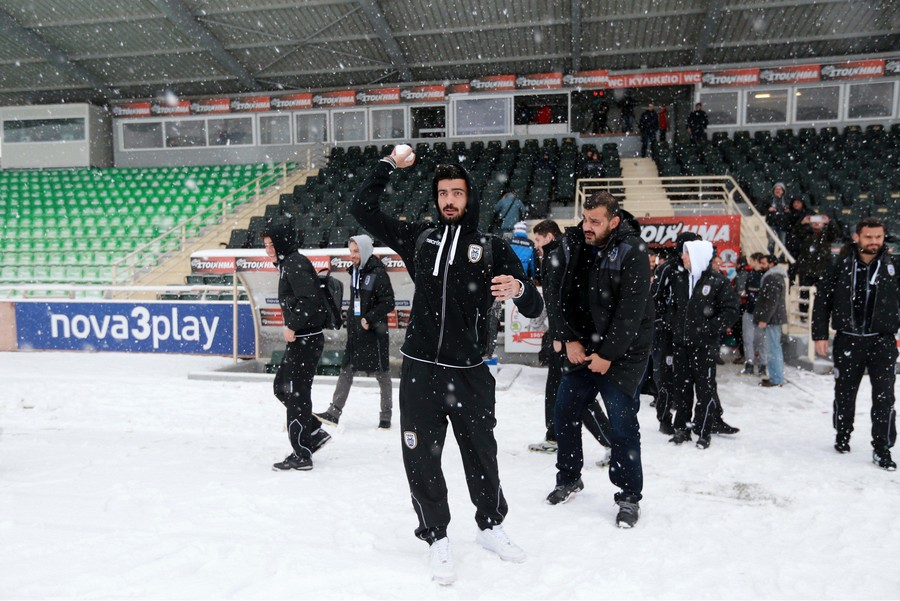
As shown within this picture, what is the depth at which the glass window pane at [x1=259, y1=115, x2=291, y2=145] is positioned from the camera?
23.0 m

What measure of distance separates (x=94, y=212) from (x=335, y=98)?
8.71 meters

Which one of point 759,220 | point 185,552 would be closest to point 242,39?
point 759,220

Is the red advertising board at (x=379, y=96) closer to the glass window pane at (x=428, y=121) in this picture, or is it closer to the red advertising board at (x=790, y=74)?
the glass window pane at (x=428, y=121)

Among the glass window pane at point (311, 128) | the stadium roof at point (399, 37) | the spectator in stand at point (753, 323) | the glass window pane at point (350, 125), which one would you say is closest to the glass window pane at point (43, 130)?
the stadium roof at point (399, 37)

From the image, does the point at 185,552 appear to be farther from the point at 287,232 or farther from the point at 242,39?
the point at 242,39

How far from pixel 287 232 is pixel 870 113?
843 inches

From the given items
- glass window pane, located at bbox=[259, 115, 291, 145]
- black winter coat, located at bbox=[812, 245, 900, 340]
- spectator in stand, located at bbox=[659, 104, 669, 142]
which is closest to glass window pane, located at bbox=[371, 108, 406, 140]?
glass window pane, located at bbox=[259, 115, 291, 145]

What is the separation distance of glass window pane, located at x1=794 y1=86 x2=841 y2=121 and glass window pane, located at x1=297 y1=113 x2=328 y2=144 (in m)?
15.9

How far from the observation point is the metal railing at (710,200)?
42.5ft

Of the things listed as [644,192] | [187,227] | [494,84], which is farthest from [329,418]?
[494,84]

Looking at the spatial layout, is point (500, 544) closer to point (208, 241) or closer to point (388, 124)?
point (208, 241)

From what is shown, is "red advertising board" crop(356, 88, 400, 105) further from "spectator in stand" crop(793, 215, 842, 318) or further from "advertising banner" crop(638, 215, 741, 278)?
"spectator in stand" crop(793, 215, 842, 318)

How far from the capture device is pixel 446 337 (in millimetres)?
3160

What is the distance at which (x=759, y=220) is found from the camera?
42.7 feet
